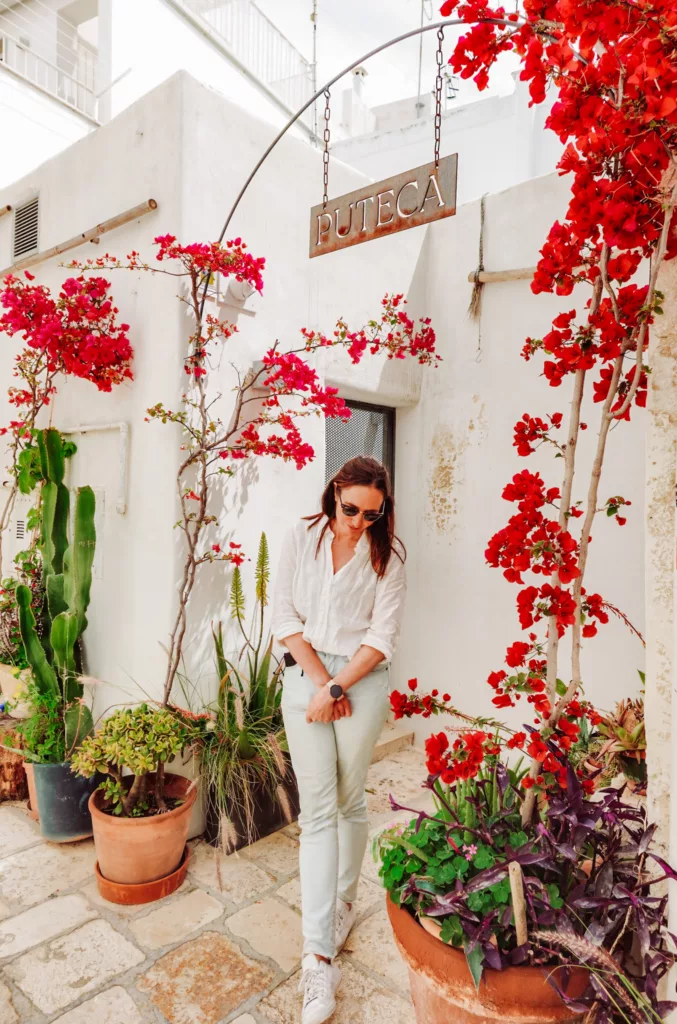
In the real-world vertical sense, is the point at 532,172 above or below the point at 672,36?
above

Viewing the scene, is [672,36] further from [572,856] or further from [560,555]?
[572,856]

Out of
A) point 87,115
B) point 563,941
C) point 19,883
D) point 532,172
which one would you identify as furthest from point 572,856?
point 87,115

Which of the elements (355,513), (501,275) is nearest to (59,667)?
(355,513)

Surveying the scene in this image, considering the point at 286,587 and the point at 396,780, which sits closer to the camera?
the point at 286,587

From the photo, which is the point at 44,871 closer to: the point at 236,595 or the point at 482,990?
the point at 236,595

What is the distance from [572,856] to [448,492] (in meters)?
2.69

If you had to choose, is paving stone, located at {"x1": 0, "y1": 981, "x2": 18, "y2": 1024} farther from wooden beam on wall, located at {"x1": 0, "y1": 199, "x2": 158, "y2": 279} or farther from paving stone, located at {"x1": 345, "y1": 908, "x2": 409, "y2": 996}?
wooden beam on wall, located at {"x1": 0, "y1": 199, "x2": 158, "y2": 279}

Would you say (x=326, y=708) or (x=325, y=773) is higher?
(x=326, y=708)

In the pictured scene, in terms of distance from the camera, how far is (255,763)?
2.81 meters

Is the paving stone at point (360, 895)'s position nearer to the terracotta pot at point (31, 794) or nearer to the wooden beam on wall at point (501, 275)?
the terracotta pot at point (31, 794)

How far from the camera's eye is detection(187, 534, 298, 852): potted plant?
2730 mm

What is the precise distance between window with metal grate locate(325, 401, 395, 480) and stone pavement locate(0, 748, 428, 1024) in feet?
7.32

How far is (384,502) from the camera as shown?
2.08 metres

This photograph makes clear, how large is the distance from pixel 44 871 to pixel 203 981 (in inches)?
40.9
